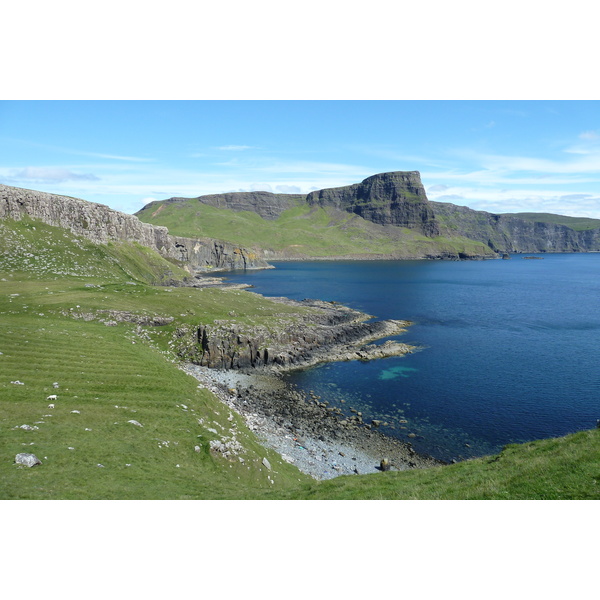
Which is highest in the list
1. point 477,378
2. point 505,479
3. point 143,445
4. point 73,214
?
point 73,214

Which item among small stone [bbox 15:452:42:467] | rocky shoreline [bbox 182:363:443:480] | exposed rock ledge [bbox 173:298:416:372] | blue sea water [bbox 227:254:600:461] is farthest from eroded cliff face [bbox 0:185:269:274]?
small stone [bbox 15:452:42:467]

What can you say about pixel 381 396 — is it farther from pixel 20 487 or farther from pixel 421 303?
pixel 421 303

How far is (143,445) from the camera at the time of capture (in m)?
25.0

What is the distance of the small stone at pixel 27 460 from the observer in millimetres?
18906

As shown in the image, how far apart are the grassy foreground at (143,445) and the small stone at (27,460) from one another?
13.1 inches

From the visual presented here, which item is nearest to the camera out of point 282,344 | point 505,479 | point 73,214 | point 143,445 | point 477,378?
point 505,479

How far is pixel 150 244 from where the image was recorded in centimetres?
16612

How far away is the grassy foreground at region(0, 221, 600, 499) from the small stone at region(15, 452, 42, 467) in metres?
0.33

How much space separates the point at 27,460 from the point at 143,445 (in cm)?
697

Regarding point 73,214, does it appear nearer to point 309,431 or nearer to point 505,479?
point 309,431

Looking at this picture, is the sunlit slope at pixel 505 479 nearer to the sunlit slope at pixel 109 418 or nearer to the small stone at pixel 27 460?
the sunlit slope at pixel 109 418

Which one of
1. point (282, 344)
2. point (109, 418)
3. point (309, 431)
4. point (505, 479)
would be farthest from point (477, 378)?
point (109, 418)

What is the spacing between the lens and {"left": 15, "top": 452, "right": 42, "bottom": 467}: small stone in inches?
744

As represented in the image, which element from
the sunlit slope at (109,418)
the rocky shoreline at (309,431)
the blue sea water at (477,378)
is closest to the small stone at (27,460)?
the sunlit slope at (109,418)
